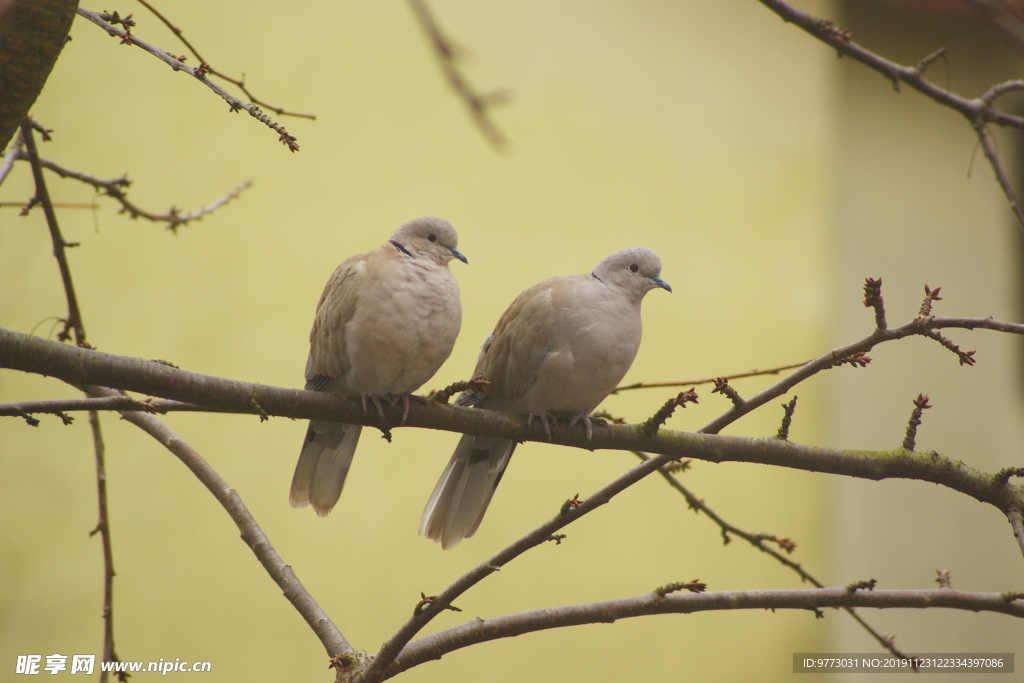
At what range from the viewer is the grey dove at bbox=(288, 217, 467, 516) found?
1688mm

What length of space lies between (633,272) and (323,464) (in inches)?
37.0

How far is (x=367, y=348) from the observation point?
1.68 m

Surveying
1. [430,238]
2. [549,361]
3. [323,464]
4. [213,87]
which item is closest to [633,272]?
[549,361]

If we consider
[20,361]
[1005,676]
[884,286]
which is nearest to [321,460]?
[20,361]

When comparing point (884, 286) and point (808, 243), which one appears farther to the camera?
point (884, 286)

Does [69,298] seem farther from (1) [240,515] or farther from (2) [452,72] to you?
(2) [452,72]

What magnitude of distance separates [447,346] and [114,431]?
177cm

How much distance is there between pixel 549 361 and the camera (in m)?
1.82

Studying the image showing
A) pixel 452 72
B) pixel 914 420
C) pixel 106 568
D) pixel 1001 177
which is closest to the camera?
pixel 452 72

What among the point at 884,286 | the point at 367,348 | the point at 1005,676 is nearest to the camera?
the point at 367,348

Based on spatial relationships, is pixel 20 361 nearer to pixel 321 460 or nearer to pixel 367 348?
pixel 367 348

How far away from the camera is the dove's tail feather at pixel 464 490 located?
1.91 meters

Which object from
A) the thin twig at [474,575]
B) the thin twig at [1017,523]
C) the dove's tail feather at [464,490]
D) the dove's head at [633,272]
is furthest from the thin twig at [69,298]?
the thin twig at [1017,523]

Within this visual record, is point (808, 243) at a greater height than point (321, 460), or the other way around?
point (808, 243)
